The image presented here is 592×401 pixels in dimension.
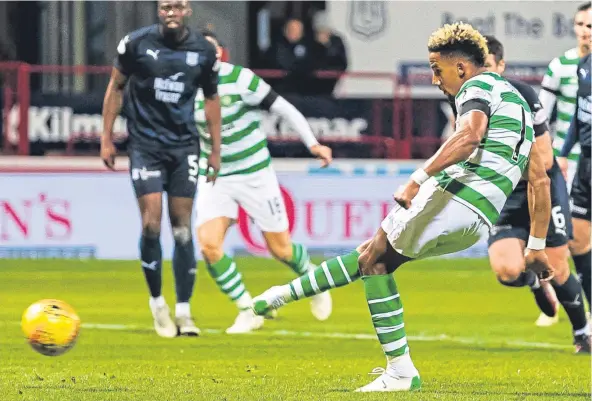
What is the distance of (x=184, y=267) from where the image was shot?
10211mm

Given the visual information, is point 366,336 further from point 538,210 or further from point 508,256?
point 538,210

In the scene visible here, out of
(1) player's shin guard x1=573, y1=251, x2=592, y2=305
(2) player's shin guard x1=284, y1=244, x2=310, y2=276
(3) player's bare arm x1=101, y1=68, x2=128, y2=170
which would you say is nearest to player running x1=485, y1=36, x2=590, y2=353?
(1) player's shin guard x1=573, y1=251, x2=592, y2=305

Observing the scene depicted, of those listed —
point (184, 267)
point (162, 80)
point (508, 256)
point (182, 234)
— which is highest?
point (162, 80)

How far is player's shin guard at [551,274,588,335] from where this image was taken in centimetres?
916

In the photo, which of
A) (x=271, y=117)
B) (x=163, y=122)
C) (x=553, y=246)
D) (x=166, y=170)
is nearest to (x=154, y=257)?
(x=166, y=170)

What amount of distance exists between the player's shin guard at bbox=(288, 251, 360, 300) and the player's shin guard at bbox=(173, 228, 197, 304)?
2938 mm

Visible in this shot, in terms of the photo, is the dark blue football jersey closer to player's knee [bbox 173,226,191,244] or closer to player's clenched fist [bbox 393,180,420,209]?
player's knee [bbox 173,226,191,244]

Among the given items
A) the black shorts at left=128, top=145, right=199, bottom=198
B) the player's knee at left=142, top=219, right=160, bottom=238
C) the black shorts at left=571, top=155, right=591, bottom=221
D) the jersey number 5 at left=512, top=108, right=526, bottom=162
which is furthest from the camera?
the black shorts at left=571, top=155, right=591, bottom=221

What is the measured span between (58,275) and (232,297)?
4663 millimetres

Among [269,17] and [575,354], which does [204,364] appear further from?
[269,17]

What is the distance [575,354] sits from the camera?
915 cm

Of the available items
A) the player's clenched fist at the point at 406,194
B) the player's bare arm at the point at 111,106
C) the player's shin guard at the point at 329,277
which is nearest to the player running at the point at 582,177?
the player's bare arm at the point at 111,106

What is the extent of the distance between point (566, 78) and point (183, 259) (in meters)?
2.98

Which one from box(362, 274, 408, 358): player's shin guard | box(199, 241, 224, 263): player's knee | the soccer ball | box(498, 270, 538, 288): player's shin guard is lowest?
box(199, 241, 224, 263): player's knee
